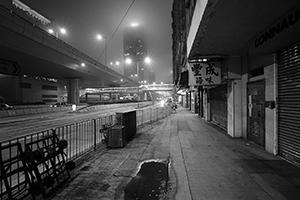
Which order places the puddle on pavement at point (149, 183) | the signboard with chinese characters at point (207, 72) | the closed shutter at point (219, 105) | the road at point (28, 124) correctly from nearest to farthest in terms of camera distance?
the puddle on pavement at point (149, 183) < the signboard with chinese characters at point (207, 72) < the closed shutter at point (219, 105) < the road at point (28, 124)

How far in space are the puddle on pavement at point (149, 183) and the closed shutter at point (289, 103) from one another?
4131 millimetres

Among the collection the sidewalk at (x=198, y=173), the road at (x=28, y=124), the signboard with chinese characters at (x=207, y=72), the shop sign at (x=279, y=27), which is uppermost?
the shop sign at (x=279, y=27)

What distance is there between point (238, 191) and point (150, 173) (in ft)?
7.44

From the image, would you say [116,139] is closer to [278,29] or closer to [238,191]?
[238,191]

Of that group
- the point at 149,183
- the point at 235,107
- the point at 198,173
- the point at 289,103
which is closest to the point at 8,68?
the point at 149,183

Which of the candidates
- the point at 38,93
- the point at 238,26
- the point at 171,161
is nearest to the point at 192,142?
the point at 171,161

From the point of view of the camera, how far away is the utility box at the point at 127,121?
25.1 feet

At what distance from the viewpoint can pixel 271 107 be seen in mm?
5891

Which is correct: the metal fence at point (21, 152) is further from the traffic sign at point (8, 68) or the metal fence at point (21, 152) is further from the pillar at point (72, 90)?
the pillar at point (72, 90)

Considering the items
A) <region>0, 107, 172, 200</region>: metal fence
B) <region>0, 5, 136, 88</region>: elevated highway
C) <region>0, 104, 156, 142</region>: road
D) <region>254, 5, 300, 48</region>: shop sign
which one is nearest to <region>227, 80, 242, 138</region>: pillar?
<region>254, 5, 300, 48</region>: shop sign

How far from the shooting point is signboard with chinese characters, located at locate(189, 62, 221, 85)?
884 centimetres

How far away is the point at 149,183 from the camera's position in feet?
13.4

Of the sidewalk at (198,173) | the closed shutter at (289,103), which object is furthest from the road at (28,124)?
the closed shutter at (289,103)

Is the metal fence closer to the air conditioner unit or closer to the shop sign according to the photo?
the air conditioner unit
